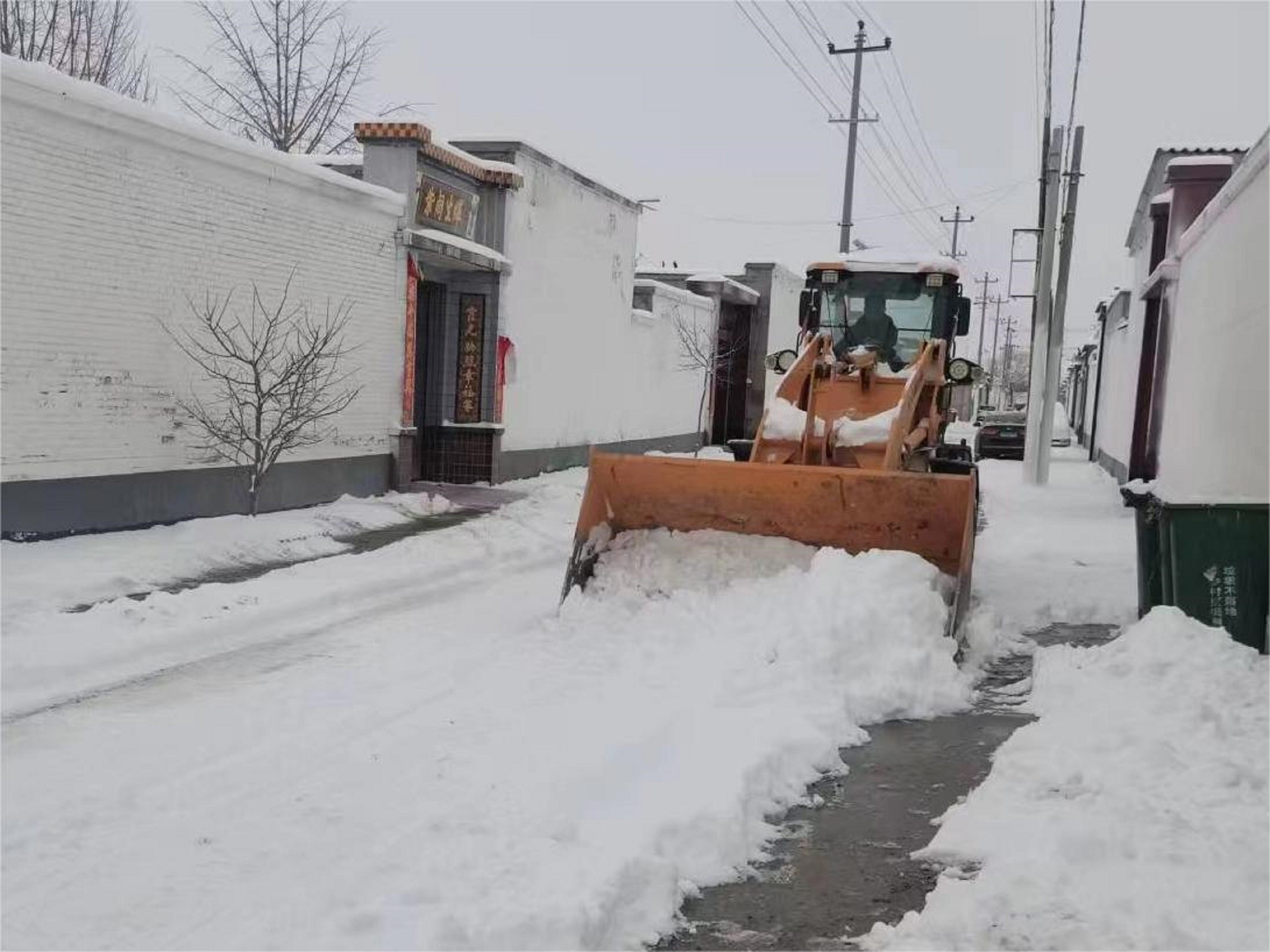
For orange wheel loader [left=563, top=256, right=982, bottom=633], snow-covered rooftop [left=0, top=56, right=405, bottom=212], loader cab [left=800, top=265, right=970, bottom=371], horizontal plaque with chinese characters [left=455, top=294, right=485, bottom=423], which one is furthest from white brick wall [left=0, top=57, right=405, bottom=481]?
loader cab [left=800, top=265, right=970, bottom=371]

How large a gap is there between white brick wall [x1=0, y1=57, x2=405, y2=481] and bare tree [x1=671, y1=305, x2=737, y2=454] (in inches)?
538

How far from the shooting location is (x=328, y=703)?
5789mm

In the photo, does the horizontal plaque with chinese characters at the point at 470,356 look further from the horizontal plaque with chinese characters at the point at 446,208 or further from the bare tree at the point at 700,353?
the bare tree at the point at 700,353

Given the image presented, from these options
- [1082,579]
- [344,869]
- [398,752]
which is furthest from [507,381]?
[344,869]

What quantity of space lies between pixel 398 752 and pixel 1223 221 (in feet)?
33.9

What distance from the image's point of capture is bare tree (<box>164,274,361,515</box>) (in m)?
10.6

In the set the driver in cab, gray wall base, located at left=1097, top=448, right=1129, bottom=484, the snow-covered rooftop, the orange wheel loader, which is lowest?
gray wall base, located at left=1097, top=448, right=1129, bottom=484

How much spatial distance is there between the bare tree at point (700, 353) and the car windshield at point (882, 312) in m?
13.7

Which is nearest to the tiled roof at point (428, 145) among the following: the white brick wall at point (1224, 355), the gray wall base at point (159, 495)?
the gray wall base at point (159, 495)

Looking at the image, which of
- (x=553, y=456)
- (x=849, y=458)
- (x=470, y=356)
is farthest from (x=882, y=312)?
(x=553, y=456)

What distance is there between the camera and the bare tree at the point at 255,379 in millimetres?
10625

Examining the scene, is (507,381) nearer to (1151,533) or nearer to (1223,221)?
(1223,221)

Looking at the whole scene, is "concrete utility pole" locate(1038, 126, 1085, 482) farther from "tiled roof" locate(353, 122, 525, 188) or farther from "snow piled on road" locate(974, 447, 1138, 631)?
"tiled roof" locate(353, 122, 525, 188)

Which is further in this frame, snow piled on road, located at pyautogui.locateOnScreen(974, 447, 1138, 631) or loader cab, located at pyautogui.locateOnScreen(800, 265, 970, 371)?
loader cab, located at pyautogui.locateOnScreen(800, 265, 970, 371)
